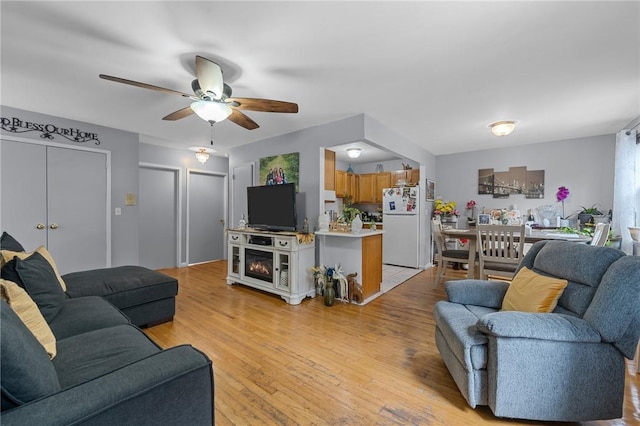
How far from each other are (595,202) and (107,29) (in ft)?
21.4

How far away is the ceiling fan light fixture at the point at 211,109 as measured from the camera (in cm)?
221

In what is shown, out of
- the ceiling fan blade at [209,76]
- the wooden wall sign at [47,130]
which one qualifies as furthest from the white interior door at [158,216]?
the ceiling fan blade at [209,76]

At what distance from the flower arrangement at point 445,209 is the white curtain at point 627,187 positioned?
2.28 m

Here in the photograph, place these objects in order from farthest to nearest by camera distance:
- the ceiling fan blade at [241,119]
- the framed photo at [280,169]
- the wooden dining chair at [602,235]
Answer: the framed photo at [280,169], the wooden dining chair at [602,235], the ceiling fan blade at [241,119]

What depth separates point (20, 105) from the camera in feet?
10.3

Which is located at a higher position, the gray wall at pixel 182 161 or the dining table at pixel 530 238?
the gray wall at pixel 182 161

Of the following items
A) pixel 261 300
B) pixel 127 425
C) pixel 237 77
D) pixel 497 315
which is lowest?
pixel 261 300

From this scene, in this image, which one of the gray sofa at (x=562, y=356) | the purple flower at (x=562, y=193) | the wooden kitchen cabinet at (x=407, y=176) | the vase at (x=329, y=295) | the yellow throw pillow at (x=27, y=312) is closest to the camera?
the yellow throw pillow at (x=27, y=312)

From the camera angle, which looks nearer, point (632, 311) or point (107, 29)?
point (632, 311)

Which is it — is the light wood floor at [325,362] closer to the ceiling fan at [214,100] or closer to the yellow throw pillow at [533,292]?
the yellow throw pillow at [533,292]

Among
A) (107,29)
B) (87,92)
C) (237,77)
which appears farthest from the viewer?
(87,92)

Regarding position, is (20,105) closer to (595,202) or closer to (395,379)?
(395,379)

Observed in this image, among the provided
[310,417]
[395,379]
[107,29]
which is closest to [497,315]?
[395,379]

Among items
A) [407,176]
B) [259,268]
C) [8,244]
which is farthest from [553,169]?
[8,244]
